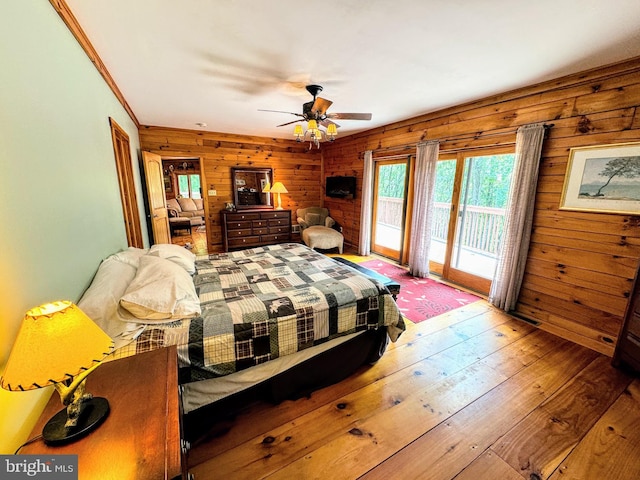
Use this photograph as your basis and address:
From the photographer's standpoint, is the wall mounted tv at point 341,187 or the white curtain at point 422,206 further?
the wall mounted tv at point 341,187

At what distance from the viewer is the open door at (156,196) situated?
12.8ft

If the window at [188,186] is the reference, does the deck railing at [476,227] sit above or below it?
→ below

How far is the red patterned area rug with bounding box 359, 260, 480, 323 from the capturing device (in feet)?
9.56

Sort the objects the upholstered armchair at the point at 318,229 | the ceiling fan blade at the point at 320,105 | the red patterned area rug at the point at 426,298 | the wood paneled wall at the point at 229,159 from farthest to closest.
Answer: the upholstered armchair at the point at 318,229 → the wood paneled wall at the point at 229,159 → the red patterned area rug at the point at 426,298 → the ceiling fan blade at the point at 320,105

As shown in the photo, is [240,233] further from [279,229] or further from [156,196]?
[156,196]

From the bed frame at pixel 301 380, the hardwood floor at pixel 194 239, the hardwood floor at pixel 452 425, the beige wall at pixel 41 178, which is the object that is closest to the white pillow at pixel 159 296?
the beige wall at pixel 41 178

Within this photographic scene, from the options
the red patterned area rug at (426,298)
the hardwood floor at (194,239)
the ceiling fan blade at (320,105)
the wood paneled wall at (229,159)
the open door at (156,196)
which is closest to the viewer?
the ceiling fan blade at (320,105)

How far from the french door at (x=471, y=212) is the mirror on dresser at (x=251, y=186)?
3.54 m

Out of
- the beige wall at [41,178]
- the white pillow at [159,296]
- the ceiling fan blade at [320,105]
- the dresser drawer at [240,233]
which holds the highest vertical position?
the ceiling fan blade at [320,105]

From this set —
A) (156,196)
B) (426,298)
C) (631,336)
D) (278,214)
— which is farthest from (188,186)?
(631,336)

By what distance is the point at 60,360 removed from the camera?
673 mm

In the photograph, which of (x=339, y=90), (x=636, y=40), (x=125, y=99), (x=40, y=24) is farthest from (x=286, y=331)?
(x=125, y=99)

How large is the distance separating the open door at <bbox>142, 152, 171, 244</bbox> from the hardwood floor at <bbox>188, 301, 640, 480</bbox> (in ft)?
11.5

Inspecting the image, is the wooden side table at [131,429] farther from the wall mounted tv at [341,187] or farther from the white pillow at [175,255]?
the wall mounted tv at [341,187]
